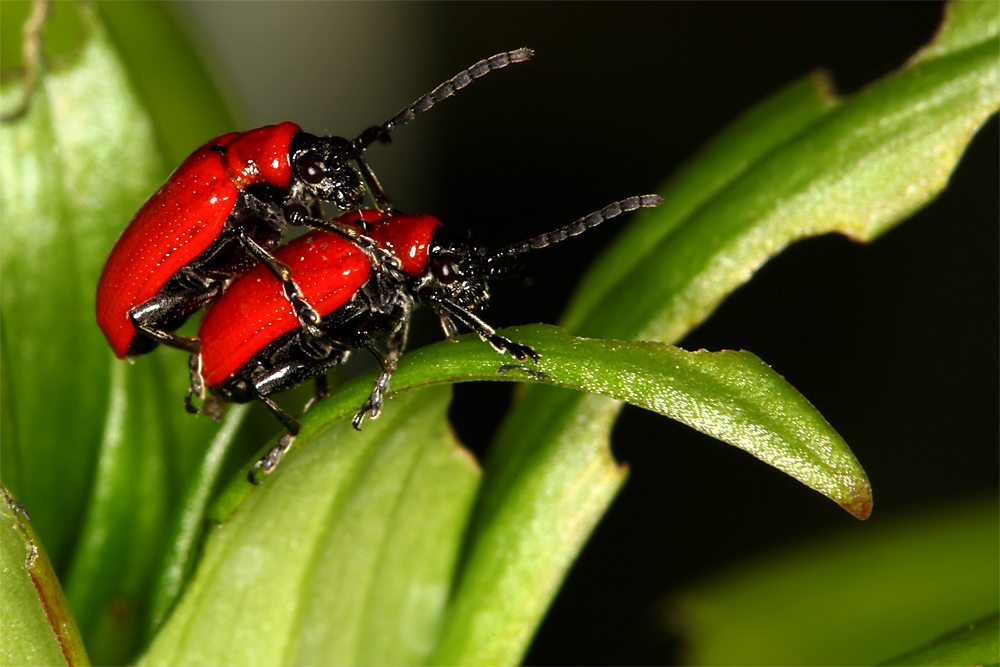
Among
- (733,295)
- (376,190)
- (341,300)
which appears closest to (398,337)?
(341,300)

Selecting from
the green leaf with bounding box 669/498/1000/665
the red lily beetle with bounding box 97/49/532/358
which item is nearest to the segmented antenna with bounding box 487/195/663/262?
the red lily beetle with bounding box 97/49/532/358

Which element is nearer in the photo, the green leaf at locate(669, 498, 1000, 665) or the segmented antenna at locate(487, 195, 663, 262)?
the segmented antenna at locate(487, 195, 663, 262)

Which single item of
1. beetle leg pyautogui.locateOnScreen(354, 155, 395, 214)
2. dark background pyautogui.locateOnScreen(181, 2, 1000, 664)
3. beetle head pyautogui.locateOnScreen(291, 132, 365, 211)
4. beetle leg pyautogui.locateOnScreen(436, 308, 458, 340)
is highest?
beetle head pyautogui.locateOnScreen(291, 132, 365, 211)

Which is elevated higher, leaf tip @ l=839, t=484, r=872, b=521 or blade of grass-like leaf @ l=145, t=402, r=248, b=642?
blade of grass-like leaf @ l=145, t=402, r=248, b=642

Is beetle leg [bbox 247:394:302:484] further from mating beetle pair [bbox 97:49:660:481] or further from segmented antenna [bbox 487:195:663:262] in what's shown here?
segmented antenna [bbox 487:195:663:262]

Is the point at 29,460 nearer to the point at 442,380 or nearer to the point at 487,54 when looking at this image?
the point at 442,380

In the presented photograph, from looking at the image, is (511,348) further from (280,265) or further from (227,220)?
(227,220)

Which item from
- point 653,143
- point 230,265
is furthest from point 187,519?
point 653,143

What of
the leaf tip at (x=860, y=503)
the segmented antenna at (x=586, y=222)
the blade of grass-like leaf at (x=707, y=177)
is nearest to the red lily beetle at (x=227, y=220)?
the segmented antenna at (x=586, y=222)
